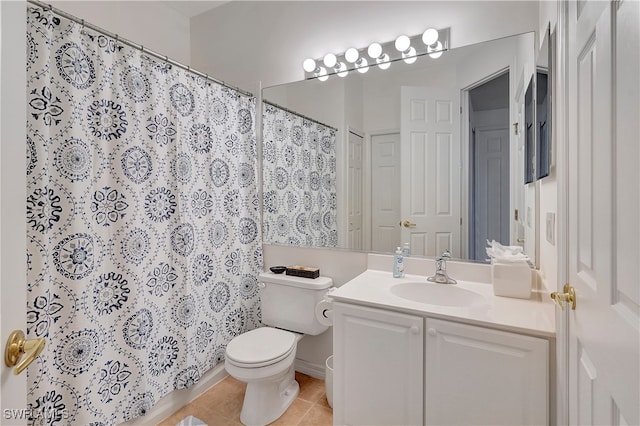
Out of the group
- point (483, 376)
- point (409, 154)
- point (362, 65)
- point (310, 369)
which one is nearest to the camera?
point (483, 376)

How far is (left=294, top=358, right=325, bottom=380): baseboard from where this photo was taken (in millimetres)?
2086

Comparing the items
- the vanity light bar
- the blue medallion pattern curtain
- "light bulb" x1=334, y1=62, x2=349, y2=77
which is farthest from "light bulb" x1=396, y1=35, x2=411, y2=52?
the blue medallion pattern curtain

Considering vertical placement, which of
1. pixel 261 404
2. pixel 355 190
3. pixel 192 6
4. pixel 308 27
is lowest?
A: pixel 261 404

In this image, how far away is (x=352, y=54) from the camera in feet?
6.24

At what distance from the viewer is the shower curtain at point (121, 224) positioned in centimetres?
120

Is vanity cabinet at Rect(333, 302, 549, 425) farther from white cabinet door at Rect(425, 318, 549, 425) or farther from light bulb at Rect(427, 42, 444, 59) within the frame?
light bulb at Rect(427, 42, 444, 59)

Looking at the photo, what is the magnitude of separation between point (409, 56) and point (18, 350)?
202cm

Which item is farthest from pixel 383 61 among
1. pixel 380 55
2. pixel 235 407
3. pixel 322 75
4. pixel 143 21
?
pixel 235 407

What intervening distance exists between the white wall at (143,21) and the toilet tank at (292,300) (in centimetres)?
195

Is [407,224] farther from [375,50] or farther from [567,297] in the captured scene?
[375,50]

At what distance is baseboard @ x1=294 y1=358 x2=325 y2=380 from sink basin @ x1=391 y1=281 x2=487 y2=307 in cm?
95

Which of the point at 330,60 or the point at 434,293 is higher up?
the point at 330,60

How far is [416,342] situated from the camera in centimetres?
122

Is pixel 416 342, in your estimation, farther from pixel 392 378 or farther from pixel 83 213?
pixel 83 213
